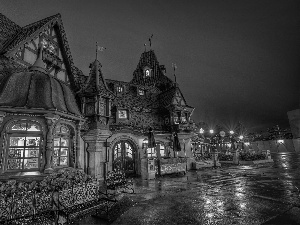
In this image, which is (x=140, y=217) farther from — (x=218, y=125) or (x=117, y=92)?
(x=218, y=125)

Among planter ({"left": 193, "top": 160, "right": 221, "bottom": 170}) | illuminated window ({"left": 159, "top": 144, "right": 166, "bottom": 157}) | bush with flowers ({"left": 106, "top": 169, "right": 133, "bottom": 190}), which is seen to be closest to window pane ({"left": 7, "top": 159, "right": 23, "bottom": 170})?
bush with flowers ({"left": 106, "top": 169, "right": 133, "bottom": 190})

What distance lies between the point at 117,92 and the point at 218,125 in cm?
5774

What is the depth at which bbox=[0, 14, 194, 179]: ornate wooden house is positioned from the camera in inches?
335

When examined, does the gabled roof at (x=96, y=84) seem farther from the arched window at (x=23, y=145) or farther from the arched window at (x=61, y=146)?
the arched window at (x=23, y=145)

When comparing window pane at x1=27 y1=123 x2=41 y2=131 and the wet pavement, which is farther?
window pane at x1=27 y1=123 x2=41 y2=131

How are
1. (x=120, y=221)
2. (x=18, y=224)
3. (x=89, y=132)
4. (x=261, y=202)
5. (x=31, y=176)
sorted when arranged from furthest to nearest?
(x=89, y=132) → (x=31, y=176) → (x=261, y=202) → (x=120, y=221) → (x=18, y=224)

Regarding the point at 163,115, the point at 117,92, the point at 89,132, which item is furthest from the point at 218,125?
the point at 89,132

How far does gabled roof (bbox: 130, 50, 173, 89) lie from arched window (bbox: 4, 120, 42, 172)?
57.0 feet

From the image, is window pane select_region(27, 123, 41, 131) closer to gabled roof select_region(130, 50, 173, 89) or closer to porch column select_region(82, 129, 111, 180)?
porch column select_region(82, 129, 111, 180)

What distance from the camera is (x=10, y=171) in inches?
315

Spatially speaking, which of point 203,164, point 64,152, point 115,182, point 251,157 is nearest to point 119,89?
point 64,152

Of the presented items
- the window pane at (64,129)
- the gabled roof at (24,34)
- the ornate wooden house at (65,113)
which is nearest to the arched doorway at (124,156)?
the ornate wooden house at (65,113)

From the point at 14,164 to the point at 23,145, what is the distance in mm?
958

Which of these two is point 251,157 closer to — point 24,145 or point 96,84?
point 96,84
